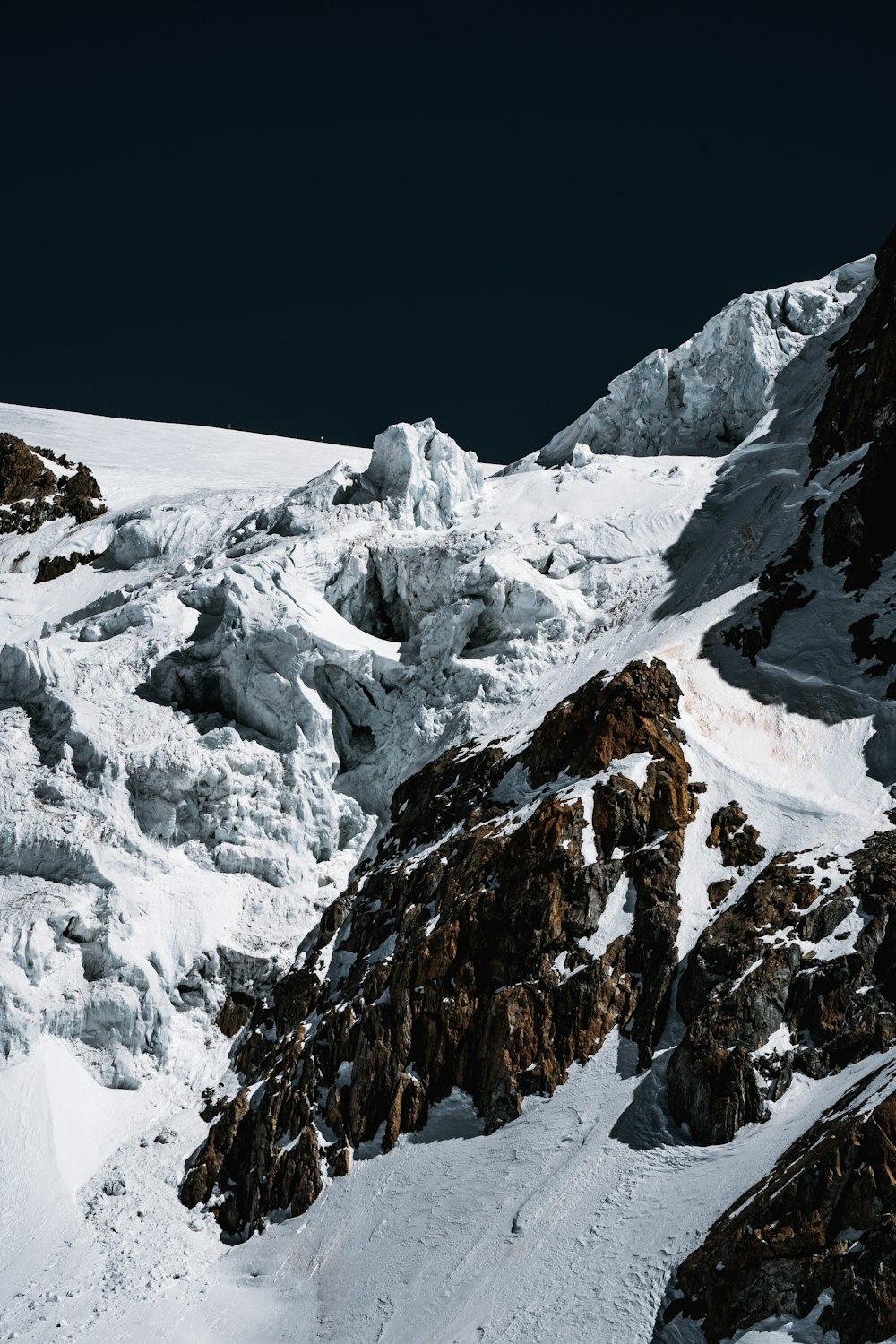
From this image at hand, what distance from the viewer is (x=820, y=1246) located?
1884 centimetres

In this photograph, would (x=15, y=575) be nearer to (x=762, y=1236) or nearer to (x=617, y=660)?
(x=617, y=660)

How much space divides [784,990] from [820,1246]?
779cm

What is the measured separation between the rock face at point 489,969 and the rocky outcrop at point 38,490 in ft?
121

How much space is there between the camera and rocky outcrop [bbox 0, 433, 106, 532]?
207 ft

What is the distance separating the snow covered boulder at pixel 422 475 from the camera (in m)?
52.8

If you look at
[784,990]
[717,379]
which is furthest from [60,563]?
[784,990]

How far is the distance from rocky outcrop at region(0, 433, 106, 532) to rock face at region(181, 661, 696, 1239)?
36.8 m

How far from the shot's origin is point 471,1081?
29.3 meters

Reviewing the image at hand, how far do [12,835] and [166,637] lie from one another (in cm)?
1051

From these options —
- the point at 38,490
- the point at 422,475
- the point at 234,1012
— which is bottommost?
the point at 234,1012

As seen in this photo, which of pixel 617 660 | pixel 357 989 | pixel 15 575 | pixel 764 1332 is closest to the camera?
pixel 764 1332

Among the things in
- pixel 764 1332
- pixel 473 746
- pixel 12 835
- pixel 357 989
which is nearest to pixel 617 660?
pixel 473 746

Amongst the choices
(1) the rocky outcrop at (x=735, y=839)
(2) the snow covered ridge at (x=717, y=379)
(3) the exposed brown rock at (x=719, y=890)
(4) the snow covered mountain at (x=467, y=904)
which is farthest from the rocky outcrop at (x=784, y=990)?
(2) the snow covered ridge at (x=717, y=379)

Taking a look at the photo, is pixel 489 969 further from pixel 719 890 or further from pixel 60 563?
pixel 60 563
